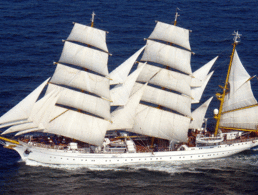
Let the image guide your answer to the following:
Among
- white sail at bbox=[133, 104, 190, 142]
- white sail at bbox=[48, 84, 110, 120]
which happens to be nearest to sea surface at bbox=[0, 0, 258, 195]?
white sail at bbox=[133, 104, 190, 142]

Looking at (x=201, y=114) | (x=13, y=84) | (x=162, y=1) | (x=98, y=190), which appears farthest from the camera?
(x=162, y=1)

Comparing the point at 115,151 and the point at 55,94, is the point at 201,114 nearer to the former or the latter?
the point at 115,151

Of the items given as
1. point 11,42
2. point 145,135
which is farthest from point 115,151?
point 11,42

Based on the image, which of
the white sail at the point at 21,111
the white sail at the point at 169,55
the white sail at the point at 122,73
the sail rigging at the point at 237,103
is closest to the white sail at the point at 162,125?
the sail rigging at the point at 237,103

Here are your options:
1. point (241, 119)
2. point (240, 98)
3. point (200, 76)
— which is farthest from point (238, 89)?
point (200, 76)

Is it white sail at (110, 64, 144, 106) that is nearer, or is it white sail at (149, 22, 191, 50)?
white sail at (110, 64, 144, 106)

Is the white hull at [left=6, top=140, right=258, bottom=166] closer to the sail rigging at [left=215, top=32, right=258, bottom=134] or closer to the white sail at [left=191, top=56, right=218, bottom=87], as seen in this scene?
the sail rigging at [left=215, top=32, right=258, bottom=134]

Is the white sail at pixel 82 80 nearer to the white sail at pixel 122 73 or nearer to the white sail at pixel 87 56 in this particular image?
the white sail at pixel 87 56
